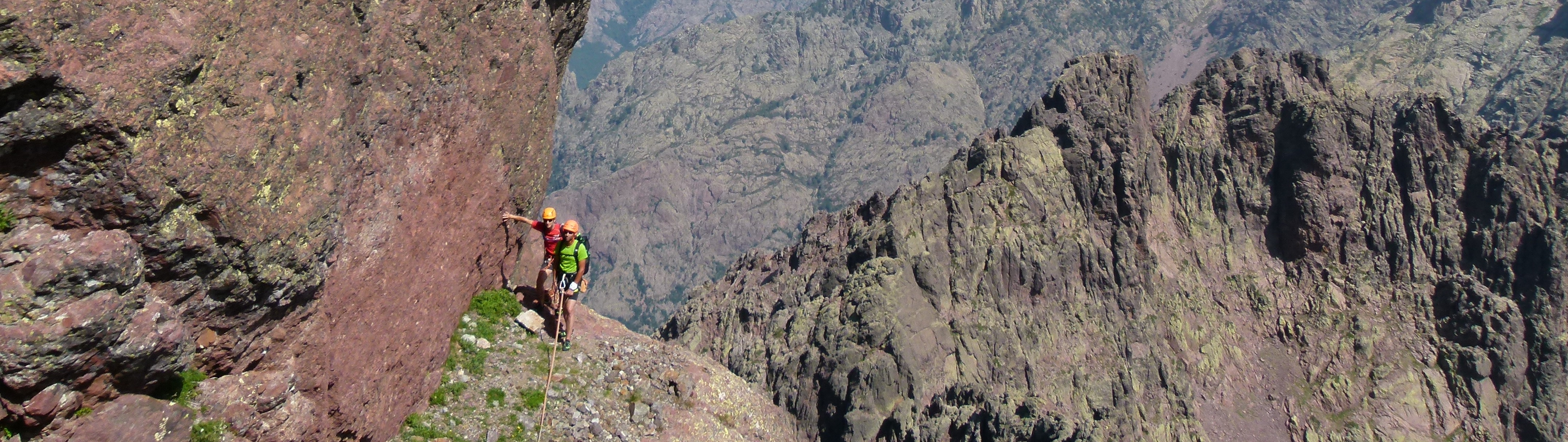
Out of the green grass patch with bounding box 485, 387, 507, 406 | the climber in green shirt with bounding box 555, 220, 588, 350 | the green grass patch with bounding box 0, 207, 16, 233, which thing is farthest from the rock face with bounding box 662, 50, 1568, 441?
the green grass patch with bounding box 0, 207, 16, 233

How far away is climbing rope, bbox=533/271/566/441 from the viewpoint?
24.6 m

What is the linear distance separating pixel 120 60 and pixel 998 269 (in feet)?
386

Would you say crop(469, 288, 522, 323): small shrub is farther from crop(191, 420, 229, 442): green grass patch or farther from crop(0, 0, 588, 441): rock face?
crop(191, 420, 229, 442): green grass patch

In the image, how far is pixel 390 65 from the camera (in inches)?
792

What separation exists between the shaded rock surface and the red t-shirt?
240cm

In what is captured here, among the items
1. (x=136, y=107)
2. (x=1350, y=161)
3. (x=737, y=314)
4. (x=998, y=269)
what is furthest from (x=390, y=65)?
(x=1350, y=161)

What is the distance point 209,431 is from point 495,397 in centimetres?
861

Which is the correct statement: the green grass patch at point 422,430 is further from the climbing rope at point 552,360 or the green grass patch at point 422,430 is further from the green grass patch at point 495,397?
the climbing rope at point 552,360

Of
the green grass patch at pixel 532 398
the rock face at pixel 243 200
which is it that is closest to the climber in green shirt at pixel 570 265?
the green grass patch at pixel 532 398

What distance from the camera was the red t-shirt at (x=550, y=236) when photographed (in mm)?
28031

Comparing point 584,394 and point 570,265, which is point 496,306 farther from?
point 584,394

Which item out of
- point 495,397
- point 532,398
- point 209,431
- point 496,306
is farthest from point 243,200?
point 496,306

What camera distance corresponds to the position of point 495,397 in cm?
2483

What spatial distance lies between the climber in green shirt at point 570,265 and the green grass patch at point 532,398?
92.4 inches
